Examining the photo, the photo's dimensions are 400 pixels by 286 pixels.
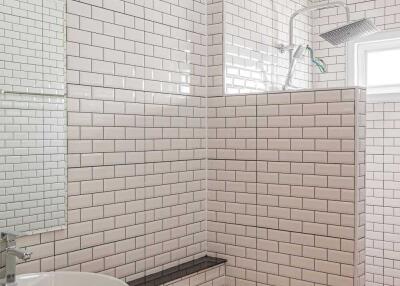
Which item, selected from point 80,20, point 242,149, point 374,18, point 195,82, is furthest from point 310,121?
point 374,18

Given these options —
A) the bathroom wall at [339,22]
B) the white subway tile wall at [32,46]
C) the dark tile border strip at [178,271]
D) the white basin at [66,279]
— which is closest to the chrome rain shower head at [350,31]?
the bathroom wall at [339,22]

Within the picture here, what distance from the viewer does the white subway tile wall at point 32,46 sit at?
5.24 ft

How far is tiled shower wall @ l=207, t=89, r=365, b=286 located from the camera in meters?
2.04

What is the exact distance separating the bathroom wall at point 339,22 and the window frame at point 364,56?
1.9 inches

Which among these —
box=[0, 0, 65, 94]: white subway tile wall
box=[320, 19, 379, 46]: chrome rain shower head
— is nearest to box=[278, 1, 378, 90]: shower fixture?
box=[320, 19, 379, 46]: chrome rain shower head

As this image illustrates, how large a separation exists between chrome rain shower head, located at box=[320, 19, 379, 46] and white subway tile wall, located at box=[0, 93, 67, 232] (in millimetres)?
1621

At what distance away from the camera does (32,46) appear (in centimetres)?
168

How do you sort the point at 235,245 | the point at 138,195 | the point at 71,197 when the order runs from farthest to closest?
1. the point at 235,245
2. the point at 138,195
3. the point at 71,197

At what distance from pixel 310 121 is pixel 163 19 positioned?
2.90 feet

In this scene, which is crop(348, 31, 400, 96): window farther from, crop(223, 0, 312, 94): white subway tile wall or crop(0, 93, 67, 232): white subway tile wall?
crop(0, 93, 67, 232): white subway tile wall

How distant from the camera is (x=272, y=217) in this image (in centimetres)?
229

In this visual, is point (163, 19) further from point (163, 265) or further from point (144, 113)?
point (163, 265)

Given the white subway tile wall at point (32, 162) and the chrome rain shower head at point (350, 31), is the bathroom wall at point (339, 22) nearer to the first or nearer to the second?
the chrome rain shower head at point (350, 31)

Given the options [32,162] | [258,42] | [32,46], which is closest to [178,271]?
[32,162]
